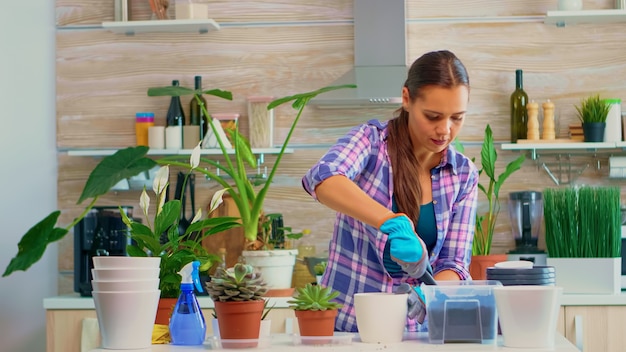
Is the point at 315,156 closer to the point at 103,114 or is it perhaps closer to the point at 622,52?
the point at 103,114

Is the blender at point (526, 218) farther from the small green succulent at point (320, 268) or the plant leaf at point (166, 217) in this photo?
the plant leaf at point (166, 217)

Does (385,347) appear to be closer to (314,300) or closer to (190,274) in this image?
(314,300)

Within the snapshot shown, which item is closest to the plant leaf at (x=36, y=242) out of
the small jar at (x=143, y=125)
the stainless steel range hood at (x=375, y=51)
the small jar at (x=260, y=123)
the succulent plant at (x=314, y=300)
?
the small jar at (x=143, y=125)

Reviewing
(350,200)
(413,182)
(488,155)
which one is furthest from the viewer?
(488,155)

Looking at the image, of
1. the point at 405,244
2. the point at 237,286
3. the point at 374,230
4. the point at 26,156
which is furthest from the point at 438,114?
the point at 26,156

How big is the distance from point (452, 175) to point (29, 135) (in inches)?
92.1

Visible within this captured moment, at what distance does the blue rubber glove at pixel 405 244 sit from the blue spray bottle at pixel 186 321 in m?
0.40

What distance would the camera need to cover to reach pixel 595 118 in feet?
12.3

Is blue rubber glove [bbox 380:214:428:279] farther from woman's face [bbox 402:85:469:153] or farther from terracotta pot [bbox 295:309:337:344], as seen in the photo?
woman's face [bbox 402:85:469:153]

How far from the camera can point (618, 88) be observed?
393 centimetres

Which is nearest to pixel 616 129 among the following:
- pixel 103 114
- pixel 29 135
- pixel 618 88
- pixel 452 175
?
pixel 618 88

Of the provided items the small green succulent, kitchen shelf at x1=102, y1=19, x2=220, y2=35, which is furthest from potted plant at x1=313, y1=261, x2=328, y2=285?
kitchen shelf at x1=102, y1=19, x2=220, y2=35

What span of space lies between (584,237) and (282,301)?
112cm

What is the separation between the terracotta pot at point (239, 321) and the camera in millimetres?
1765
